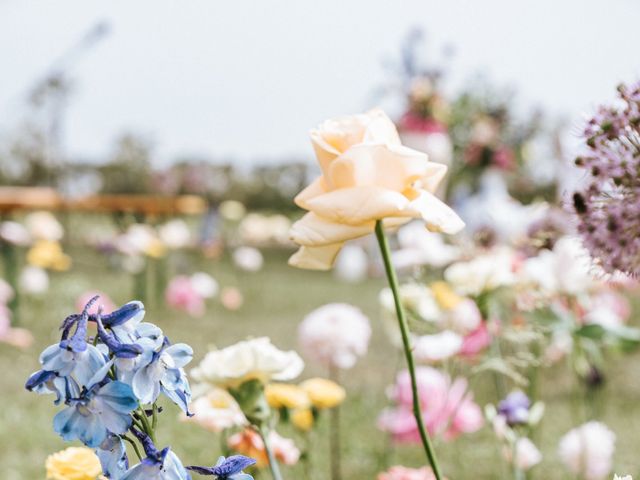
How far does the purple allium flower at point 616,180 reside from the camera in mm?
627

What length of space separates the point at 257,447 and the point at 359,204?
0.49 m

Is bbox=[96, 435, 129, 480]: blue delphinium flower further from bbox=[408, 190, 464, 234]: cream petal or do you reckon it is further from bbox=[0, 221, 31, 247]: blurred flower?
bbox=[0, 221, 31, 247]: blurred flower

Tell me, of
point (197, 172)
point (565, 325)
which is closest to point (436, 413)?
point (565, 325)

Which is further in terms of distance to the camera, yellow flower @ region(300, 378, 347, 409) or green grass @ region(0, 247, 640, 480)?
green grass @ region(0, 247, 640, 480)

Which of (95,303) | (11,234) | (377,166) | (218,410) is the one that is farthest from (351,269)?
(95,303)

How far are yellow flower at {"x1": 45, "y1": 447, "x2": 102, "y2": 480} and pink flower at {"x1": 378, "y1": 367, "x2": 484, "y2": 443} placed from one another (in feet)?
2.27

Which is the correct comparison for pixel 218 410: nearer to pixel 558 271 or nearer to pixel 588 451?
pixel 558 271

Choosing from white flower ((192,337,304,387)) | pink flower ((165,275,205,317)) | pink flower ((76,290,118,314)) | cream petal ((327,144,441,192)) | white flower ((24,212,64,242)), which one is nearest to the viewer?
pink flower ((76,290,118,314))

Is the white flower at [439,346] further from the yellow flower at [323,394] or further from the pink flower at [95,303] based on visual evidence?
the pink flower at [95,303]

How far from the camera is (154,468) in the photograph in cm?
46

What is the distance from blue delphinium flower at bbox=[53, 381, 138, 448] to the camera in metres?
0.46

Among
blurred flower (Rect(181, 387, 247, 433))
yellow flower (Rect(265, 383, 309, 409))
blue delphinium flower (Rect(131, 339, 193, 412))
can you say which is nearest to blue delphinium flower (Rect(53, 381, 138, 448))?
blue delphinium flower (Rect(131, 339, 193, 412))

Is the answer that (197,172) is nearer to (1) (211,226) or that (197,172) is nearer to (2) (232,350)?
(1) (211,226)

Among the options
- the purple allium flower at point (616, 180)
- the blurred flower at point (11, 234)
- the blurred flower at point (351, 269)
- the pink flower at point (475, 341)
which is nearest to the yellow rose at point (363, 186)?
the purple allium flower at point (616, 180)
